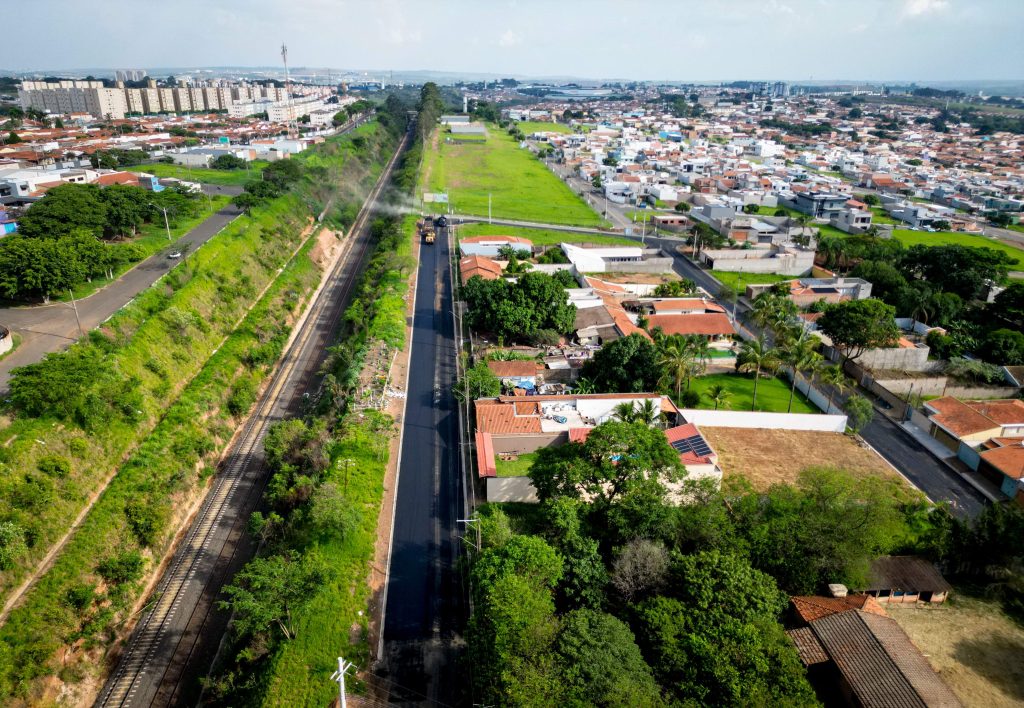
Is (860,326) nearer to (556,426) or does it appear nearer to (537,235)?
(556,426)

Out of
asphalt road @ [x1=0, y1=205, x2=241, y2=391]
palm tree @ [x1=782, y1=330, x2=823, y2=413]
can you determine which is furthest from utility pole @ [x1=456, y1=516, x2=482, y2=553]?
asphalt road @ [x1=0, y1=205, x2=241, y2=391]

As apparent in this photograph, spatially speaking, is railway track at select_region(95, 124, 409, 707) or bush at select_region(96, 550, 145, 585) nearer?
railway track at select_region(95, 124, 409, 707)

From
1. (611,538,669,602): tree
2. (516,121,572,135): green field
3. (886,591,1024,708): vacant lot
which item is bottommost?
(886,591,1024,708): vacant lot

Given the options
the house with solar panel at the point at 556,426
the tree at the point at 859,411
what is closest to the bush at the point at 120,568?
the house with solar panel at the point at 556,426

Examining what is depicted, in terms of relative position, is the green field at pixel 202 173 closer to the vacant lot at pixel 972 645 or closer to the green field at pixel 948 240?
the vacant lot at pixel 972 645

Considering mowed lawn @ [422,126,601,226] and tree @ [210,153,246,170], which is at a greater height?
tree @ [210,153,246,170]

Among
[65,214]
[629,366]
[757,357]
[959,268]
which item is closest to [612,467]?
[629,366]

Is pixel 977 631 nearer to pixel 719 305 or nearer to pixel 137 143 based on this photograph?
pixel 719 305

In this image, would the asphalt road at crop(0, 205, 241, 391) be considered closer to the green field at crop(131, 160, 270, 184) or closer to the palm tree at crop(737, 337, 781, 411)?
the green field at crop(131, 160, 270, 184)
